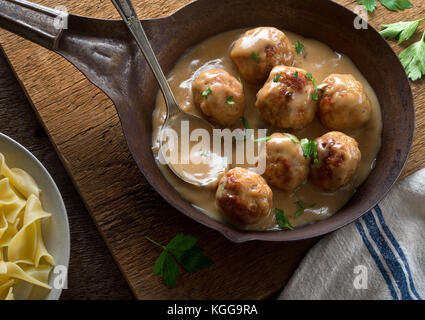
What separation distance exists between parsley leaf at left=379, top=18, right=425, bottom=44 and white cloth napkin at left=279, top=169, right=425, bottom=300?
38.2 inches

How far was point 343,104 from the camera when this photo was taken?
9.77 feet

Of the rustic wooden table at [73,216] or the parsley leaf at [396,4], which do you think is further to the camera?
the parsley leaf at [396,4]

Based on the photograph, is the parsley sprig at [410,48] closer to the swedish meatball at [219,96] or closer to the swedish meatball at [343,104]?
the swedish meatball at [343,104]

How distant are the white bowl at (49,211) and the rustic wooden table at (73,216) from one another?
40 centimetres

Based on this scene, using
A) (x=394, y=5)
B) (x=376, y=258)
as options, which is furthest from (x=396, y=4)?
(x=376, y=258)

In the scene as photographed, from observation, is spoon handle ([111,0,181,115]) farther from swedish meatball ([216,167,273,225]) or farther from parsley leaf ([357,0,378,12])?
parsley leaf ([357,0,378,12])

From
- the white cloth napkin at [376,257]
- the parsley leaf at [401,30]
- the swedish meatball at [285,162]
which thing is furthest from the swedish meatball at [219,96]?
the parsley leaf at [401,30]

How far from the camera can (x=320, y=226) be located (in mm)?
2912

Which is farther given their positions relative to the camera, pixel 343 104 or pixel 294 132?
pixel 294 132

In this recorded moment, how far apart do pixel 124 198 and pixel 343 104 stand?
56.4 inches

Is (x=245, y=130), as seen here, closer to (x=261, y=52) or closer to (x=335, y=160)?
(x=261, y=52)

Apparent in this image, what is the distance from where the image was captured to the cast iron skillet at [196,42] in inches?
110

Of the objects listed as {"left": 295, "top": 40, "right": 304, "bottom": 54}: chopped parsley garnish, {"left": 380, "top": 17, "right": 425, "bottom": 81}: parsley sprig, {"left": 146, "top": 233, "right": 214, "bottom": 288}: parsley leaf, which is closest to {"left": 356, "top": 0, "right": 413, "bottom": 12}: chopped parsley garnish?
{"left": 380, "top": 17, "right": 425, "bottom": 81}: parsley sprig

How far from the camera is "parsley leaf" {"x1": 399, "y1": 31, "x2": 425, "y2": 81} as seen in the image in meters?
3.43
